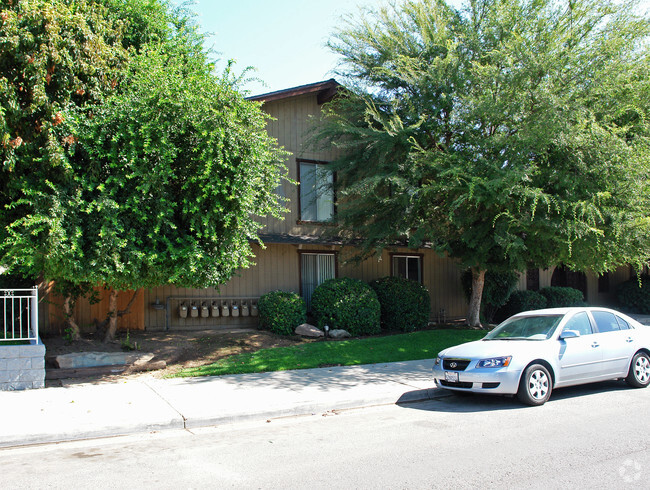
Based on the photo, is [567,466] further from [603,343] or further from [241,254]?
[241,254]

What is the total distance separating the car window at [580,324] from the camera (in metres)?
8.85

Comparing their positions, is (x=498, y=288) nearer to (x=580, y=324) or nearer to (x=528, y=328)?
(x=580, y=324)

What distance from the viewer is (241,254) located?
11312mm

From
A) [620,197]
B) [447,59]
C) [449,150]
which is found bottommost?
[620,197]

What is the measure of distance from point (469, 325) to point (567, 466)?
1139cm

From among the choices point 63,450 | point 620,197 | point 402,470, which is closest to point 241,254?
point 63,450

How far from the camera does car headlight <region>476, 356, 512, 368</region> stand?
312 inches

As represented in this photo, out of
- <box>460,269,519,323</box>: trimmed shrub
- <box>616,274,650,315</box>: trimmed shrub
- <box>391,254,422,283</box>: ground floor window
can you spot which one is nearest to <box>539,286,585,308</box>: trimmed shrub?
<box>460,269,519,323</box>: trimmed shrub

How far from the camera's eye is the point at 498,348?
27.3ft

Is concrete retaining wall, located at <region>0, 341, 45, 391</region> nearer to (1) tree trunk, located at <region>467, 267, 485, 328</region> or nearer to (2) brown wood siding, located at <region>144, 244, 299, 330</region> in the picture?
(2) brown wood siding, located at <region>144, 244, 299, 330</region>

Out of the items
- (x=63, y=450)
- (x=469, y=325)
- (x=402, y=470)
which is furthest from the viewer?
(x=469, y=325)

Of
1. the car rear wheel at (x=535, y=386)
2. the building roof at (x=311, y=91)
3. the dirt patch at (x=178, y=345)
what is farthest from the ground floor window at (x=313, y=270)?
the car rear wheel at (x=535, y=386)

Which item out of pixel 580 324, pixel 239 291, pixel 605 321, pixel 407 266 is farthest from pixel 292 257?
pixel 605 321

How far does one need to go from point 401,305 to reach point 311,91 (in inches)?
282
